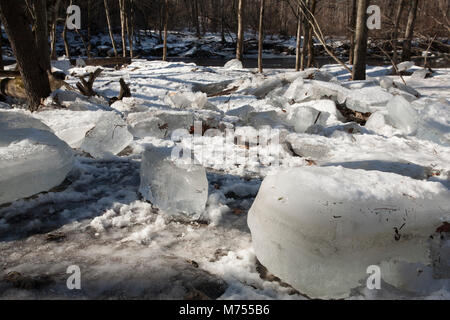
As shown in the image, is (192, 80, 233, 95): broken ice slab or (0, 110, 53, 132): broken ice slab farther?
(192, 80, 233, 95): broken ice slab

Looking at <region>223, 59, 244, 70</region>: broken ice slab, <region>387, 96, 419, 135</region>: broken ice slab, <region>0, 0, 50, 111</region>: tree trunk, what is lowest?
<region>387, 96, 419, 135</region>: broken ice slab

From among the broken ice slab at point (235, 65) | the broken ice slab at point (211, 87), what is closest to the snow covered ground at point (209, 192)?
the broken ice slab at point (211, 87)

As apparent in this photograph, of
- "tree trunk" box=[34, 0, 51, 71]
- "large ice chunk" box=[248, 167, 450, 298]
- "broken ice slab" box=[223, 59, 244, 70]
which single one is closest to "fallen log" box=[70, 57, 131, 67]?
"broken ice slab" box=[223, 59, 244, 70]

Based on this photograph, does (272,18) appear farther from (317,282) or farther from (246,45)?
(317,282)

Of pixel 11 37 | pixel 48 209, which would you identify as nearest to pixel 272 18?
pixel 11 37

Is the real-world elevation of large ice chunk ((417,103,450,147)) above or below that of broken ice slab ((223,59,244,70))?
below

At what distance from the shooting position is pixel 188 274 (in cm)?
135

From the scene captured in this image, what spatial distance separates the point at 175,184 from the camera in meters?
1.96

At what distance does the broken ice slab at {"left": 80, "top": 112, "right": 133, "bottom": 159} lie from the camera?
285cm

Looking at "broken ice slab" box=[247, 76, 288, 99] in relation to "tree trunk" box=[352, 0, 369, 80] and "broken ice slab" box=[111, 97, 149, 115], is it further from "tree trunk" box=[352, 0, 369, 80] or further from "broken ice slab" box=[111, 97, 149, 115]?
"broken ice slab" box=[111, 97, 149, 115]

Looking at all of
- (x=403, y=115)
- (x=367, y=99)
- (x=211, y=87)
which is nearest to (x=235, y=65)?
(x=211, y=87)

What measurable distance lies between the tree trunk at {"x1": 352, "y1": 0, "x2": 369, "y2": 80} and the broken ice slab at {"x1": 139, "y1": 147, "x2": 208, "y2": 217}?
566 cm

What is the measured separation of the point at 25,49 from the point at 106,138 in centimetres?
228

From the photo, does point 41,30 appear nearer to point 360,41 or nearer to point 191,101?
point 191,101
